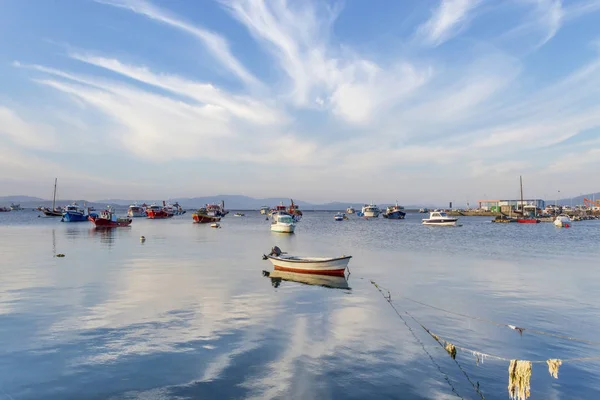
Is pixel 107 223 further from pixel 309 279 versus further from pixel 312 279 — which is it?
pixel 312 279

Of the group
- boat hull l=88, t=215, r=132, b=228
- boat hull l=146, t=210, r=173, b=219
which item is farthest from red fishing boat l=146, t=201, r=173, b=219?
boat hull l=88, t=215, r=132, b=228

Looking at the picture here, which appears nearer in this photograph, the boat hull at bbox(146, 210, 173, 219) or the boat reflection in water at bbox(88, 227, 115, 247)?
the boat reflection in water at bbox(88, 227, 115, 247)

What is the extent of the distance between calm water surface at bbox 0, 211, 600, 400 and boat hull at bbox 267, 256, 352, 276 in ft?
6.69

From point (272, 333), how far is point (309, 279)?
591 inches

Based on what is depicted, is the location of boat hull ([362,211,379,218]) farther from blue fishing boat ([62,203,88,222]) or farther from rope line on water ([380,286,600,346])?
rope line on water ([380,286,600,346])

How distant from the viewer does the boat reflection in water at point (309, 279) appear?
29.9m

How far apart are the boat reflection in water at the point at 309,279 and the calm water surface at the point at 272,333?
0.90m

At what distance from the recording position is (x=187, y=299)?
2400 cm

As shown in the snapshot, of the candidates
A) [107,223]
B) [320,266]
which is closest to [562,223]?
[320,266]

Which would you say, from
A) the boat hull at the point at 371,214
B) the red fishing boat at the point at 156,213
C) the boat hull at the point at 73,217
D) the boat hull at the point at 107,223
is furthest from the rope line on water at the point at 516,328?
the boat hull at the point at 371,214

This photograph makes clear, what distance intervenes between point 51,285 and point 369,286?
22852 mm

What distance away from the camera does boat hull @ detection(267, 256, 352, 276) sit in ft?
108

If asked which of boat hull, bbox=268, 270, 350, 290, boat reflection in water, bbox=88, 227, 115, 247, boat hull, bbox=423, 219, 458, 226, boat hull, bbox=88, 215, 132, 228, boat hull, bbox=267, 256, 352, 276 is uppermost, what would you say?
boat hull, bbox=88, 215, 132, 228

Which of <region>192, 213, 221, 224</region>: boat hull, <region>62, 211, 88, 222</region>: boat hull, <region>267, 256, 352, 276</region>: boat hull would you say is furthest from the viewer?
<region>192, 213, 221, 224</region>: boat hull
